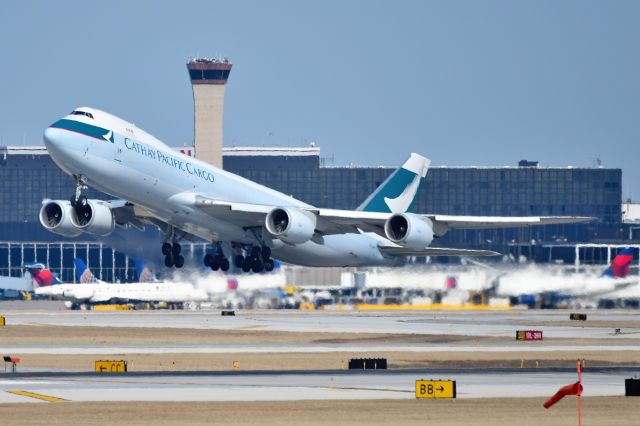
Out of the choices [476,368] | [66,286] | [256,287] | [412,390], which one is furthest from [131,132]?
[66,286]

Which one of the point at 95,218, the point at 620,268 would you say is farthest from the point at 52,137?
the point at 620,268

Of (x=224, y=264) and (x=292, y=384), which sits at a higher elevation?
(x=224, y=264)

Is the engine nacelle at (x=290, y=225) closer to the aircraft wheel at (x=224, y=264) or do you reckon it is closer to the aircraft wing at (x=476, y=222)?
the aircraft wing at (x=476, y=222)

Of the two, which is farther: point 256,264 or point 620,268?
point 620,268

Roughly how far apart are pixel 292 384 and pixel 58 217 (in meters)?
28.2

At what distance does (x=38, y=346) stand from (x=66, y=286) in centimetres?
6052

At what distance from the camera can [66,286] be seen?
12731cm

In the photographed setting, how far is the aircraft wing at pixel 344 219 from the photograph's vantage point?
70188 mm

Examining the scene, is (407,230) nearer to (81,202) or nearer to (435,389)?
(81,202)

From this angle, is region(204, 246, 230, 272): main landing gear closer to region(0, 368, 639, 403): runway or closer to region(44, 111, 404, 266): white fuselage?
region(44, 111, 404, 266): white fuselage

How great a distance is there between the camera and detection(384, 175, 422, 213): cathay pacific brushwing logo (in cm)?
8231

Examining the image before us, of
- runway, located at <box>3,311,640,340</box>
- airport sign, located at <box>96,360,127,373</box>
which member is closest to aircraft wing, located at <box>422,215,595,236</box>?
runway, located at <box>3,311,640,340</box>

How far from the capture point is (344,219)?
238ft

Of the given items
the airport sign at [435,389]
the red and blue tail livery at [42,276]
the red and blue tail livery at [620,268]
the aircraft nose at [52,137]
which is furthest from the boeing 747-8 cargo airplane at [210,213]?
the red and blue tail livery at [42,276]
